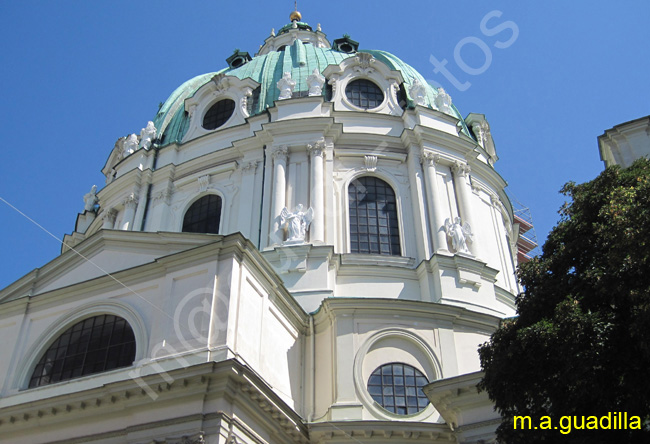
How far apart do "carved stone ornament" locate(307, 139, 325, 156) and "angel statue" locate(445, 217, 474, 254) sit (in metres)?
5.59

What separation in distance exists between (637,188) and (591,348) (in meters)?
3.31

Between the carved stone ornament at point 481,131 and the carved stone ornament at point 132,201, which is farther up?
the carved stone ornament at point 481,131

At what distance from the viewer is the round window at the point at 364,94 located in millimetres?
28469

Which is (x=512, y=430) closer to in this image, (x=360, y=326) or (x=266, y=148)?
(x=360, y=326)

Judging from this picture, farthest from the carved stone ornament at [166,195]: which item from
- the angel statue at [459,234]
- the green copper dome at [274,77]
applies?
the angel statue at [459,234]

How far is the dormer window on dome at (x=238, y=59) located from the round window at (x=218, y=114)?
5828mm

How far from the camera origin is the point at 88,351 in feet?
54.7

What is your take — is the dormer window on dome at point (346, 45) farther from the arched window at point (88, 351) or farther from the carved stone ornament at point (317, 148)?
the arched window at point (88, 351)

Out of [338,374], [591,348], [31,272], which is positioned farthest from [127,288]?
[591,348]

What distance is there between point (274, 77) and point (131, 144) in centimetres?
760

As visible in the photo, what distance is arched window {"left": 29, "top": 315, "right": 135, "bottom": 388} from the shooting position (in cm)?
1619

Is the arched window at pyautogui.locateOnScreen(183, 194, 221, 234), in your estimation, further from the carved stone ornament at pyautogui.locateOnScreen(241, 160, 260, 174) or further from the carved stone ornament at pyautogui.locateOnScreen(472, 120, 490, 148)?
the carved stone ornament at pyautogui.locateOnScreen(472, 120, 490, 148)

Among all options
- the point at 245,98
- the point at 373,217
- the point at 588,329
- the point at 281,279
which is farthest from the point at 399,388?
the point at 245,98

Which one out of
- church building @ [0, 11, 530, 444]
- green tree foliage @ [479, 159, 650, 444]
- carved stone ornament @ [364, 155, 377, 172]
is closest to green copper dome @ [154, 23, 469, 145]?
church building @ [0, 11, 530, 444]
